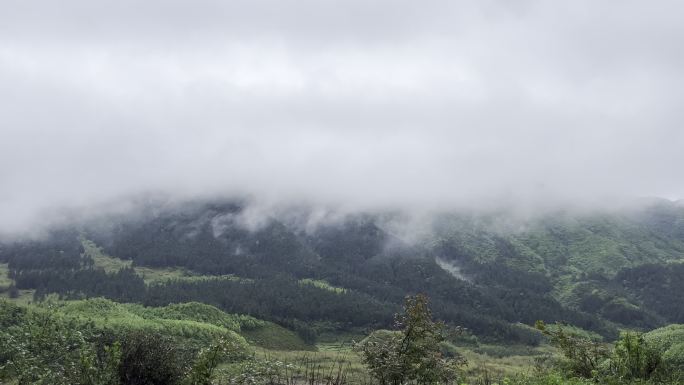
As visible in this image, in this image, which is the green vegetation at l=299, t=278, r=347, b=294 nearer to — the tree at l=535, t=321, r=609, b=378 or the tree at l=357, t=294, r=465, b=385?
the tree at l=535, t=321, r=609, b=378

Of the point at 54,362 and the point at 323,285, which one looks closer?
the point at 54,362

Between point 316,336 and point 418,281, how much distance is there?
77.8m

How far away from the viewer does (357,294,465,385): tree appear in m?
17.9

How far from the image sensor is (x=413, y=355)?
18250mm

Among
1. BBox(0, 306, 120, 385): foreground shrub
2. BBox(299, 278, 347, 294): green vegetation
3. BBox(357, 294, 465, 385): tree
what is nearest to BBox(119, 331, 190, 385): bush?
BBox(0, 306, 120, 385): foreground shrub

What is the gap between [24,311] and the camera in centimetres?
4378

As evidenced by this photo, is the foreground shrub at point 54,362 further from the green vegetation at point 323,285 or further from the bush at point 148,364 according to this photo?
the green vegetation at point 323,285

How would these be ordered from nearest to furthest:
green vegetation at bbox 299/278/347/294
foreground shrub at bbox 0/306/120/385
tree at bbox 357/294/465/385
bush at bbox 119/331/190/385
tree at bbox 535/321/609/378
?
foreground shrub at bbox 0/306/120/385 < tree at bbox 357/294/465/385 < tree at bbox 535/321/609/378 < bush at bbox 119/331/190/385 < green vegetation at bbox 299/278/347/294

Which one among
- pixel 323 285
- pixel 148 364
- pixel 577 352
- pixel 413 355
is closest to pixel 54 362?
pixel 148 364

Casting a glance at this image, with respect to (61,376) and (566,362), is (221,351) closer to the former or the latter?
(61,376)

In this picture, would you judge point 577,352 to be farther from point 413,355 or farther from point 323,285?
point 323,285

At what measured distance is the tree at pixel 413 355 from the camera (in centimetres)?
1791

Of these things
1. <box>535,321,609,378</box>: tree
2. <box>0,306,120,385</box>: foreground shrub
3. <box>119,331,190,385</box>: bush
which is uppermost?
<box>535,321,609,378</box>: tree

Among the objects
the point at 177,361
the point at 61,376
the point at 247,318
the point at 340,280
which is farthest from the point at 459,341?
the point at 61,376
